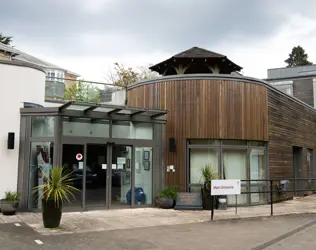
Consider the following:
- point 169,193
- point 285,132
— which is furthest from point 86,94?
point 285,132

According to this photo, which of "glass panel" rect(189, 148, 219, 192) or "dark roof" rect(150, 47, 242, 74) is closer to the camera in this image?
"glass panel" rect(189, 148, 219, 192)

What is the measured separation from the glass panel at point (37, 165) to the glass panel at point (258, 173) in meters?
6.95

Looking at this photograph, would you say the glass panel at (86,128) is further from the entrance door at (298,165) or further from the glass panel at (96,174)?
the entrance door at (298,165)

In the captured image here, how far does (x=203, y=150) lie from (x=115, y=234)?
5.56 meters

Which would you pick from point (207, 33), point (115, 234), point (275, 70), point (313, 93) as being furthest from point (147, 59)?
point (115, 234)

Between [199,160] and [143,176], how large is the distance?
2005 millimetres

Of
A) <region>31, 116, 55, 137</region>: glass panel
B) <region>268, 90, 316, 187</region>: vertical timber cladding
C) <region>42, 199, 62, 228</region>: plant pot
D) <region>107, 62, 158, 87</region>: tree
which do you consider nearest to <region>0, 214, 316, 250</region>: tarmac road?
<region>42, 199, 62, 228</region>: plant pot

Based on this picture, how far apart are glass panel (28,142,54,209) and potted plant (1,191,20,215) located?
0.58 meters

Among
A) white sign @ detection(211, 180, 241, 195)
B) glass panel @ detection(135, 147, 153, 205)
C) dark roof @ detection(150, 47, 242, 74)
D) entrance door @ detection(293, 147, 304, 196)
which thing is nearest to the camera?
white sign @ detection(211, 180, 241, 195)

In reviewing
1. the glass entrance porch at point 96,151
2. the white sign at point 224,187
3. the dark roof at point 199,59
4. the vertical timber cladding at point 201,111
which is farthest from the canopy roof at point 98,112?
the dark roof at point 199,59

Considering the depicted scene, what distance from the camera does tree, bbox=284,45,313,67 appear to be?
60.1 metres

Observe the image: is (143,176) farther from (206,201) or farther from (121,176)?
(206,201)

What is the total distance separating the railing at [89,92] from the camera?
594 inches

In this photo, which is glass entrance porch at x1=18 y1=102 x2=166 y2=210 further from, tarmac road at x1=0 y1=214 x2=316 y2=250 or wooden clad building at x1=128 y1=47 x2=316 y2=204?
tarmac road at x1=0 y1=214 x2=316 y2=250
